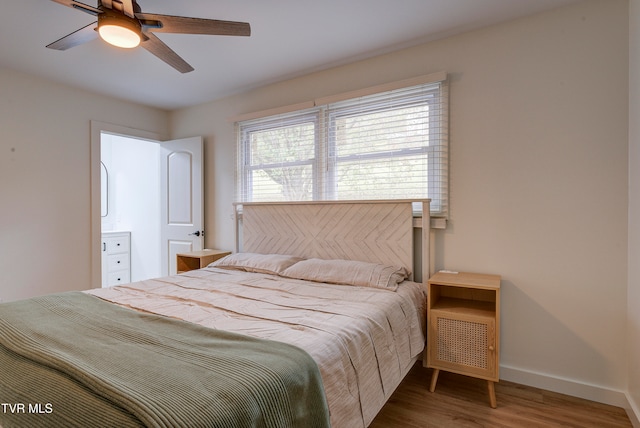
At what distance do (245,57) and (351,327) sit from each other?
2.43 meters

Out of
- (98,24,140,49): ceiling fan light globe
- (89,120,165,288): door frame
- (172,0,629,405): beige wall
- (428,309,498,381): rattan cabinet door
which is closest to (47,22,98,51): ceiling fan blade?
(98,24,140,49): ceiling fan light globe

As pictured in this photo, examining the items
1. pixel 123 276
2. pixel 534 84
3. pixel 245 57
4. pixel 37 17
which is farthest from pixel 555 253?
pixel 123 276

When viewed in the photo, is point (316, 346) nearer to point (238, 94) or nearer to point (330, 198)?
point (330, 198)

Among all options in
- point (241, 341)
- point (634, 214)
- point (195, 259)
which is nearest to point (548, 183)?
point (634, 214)

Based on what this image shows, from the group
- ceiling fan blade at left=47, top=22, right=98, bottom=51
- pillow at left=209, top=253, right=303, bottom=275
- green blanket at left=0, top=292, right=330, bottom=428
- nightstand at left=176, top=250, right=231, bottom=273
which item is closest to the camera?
green blanket at left=0, top=292, right=330, bottom=428

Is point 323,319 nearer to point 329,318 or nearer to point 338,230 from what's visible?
point 329,318

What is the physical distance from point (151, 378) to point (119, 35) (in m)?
1.72

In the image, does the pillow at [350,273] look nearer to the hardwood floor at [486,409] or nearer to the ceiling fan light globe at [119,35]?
the hardwood floor at [486,409]

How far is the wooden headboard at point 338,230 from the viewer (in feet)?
8.33

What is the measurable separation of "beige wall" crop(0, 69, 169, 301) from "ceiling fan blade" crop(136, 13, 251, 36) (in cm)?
227

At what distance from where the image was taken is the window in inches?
101

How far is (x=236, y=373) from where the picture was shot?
1.01 m

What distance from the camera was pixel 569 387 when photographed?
211 centimetres

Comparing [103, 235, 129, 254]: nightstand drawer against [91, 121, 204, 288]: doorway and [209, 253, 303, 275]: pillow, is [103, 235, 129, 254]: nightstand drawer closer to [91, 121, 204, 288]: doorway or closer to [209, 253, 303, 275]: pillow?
[91, 121, 204, 288]: doorway
